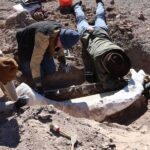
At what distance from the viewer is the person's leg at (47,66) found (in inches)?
281

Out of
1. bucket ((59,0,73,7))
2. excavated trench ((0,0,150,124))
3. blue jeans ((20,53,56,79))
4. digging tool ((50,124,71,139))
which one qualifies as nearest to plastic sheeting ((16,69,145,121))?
excavated trench ((0,0,150,124))

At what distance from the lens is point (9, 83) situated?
6.29 metres

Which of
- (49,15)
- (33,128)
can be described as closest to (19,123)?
(33,128)

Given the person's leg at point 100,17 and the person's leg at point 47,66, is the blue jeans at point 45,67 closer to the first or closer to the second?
the person's leg at point 47,66

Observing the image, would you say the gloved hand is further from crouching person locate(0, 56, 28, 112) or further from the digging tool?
the digging tool

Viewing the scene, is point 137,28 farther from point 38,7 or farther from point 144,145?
point 144,145

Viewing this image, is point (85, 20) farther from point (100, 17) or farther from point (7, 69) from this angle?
point (7, 69)

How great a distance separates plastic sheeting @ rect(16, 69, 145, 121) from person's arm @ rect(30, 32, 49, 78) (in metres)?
0.31

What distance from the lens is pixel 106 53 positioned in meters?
7.38

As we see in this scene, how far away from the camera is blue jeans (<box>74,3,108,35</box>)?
801cm

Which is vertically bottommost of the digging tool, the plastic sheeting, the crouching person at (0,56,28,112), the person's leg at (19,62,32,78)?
the plastic sheeting

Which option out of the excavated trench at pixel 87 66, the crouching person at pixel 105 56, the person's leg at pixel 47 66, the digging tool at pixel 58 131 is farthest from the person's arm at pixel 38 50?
the digging tool at pixel 58 131

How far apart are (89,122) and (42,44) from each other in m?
1.17

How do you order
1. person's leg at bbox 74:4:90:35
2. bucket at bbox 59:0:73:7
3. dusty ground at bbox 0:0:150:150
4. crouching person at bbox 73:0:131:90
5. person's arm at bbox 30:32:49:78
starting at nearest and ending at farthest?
1. dusty ground at bbox 0:0:150:150
2. person's arm at bbox 30:32:49:78
3. crouching person at bbox 73:0:131:90
4. person's leg at bbox 74:4:90:35
5. bucket at bbox 59:0:73:7
